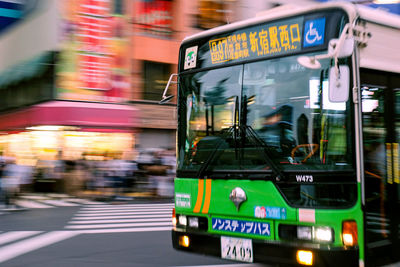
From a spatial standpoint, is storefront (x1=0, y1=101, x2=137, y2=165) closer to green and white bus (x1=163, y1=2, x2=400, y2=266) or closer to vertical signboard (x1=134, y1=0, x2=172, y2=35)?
vertical signboard (x1=134, y1=0, x2=172, y2=35)

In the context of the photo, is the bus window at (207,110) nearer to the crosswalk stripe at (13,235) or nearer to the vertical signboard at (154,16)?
the crosswalk stripe at (13,235)

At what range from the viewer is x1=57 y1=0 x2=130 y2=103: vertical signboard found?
20.5m

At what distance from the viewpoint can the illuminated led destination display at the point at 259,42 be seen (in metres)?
5.47

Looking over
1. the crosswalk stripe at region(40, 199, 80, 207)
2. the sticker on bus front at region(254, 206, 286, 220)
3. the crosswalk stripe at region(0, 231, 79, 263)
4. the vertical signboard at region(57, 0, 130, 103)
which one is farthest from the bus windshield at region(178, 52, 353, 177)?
the vertical signboard at region(57, 0, 130, 103)

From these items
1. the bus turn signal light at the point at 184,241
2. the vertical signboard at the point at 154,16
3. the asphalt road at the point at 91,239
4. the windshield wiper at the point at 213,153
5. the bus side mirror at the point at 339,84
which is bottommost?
the asphalt road at the point at 91,239

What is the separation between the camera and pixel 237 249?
562 cm

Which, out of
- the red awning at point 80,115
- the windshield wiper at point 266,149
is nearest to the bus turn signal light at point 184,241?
the windshield wiper at point 266,149

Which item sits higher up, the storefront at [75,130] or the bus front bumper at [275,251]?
the storefront at [75,130]

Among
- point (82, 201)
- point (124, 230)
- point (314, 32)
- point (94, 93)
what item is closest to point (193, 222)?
point (314, 32)

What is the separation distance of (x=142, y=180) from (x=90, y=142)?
4.03 metres

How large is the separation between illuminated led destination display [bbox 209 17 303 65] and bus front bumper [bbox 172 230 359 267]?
204cm

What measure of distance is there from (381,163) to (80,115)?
1643 centimetres

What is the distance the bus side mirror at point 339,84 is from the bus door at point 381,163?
0.43 meters

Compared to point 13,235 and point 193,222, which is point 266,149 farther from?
point 13,235
